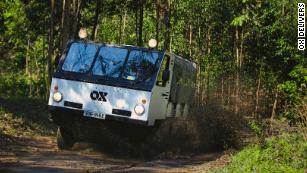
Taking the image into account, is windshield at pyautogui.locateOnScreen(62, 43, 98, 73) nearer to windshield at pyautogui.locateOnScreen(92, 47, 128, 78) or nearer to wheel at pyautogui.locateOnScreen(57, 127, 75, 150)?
windshield at pyautogui.locateOnScreen(92, 47, 128, 78)

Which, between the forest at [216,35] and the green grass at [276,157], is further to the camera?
the forest at [216,35]

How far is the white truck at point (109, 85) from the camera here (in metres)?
12.1

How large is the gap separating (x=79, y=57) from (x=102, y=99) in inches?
50.7

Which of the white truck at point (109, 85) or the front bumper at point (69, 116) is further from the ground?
the white truck at point (109, 85)

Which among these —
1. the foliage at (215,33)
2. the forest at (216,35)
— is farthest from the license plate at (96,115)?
the foliage at (215,33)

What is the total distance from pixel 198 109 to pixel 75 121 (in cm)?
550

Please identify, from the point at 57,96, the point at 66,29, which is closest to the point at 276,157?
the point at 57,96

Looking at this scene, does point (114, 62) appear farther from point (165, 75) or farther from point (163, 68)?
point (165, 75)

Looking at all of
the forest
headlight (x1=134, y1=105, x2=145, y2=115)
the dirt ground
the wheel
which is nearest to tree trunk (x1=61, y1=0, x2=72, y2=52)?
the dirt ground

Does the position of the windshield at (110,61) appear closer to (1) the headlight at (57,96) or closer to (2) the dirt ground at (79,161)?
(1) the headlight at (57,96)

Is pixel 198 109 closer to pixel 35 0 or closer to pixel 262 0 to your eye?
pixel 262 0

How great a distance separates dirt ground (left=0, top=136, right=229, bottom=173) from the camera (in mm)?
10516

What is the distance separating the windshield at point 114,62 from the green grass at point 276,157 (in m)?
2.94

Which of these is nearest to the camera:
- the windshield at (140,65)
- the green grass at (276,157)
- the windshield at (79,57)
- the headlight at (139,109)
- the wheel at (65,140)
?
the green grass at (276,157)
